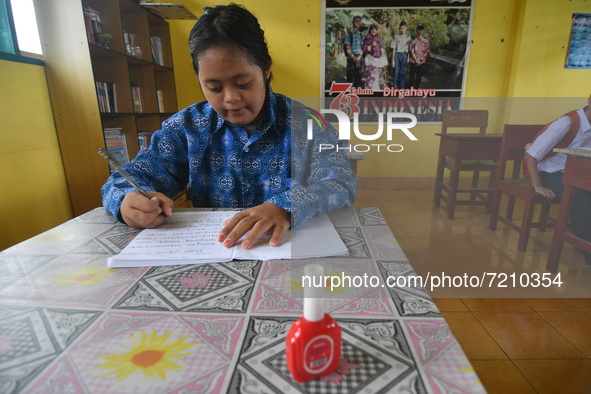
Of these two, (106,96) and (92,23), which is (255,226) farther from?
(92,23)

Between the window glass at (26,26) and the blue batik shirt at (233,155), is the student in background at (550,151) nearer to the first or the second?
the blue batik shirt at (233,155)

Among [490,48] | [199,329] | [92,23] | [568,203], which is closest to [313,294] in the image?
[199,329]

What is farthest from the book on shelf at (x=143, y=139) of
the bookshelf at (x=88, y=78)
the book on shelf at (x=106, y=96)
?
the book on shelf at (x=106, y=96)

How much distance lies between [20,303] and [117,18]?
6.65 ft

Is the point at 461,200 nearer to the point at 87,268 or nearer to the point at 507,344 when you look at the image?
the point at 507,344

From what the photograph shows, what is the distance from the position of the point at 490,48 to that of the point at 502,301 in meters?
2.51

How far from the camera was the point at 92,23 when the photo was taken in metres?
1.74

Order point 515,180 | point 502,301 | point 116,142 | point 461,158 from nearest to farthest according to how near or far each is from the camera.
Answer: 1. point 515,180
2. point 461,158
3. point 502,301
4. point 116,142

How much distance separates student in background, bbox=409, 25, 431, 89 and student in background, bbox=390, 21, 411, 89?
5cm

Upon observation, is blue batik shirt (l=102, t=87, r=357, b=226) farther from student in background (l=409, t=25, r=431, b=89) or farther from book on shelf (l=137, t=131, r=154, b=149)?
student in background (l=409, t=25, r=431, b=89)

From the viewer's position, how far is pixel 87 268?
0.48m

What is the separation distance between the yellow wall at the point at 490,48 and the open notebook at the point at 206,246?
2507 mm

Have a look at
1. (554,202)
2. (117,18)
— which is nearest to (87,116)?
(117,18)

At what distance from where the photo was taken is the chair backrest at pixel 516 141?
73 cm
